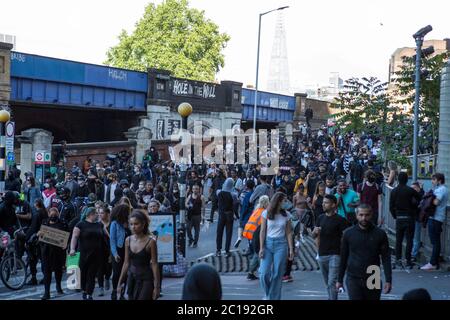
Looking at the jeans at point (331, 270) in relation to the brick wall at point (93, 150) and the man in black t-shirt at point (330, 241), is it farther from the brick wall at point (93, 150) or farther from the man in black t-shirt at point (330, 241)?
the brick wall at point (93, 150)

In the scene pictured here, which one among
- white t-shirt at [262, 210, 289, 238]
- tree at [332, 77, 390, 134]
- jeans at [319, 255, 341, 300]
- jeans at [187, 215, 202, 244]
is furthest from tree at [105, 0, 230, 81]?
jeans at [319, 255, 341, 300]

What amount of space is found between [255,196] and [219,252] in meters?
1.75

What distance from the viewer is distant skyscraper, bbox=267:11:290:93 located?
193750mm

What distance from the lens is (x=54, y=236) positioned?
36.9 feet

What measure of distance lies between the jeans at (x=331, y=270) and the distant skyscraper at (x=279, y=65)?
186 m

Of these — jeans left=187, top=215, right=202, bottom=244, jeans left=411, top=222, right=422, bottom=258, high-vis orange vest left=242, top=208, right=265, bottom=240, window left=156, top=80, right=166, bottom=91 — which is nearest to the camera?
high-vis orange vest left=242, top=208, right=265, bottom=240

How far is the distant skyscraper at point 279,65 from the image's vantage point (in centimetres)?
19375

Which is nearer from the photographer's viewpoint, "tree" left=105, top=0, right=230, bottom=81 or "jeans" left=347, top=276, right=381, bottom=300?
"jeans" left=347, top=276, right=381, bottom=300

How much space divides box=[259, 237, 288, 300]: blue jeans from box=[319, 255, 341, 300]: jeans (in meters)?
0.58

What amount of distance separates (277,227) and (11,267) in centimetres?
530

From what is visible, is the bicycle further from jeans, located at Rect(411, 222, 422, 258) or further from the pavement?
jeans, located at Rect(411, 222, 422, 258)

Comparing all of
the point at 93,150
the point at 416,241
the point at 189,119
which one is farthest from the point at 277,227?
the point at 189,119

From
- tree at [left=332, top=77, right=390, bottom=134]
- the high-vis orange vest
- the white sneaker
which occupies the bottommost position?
the white sneaker

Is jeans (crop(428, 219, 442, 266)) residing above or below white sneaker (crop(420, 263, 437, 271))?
above
